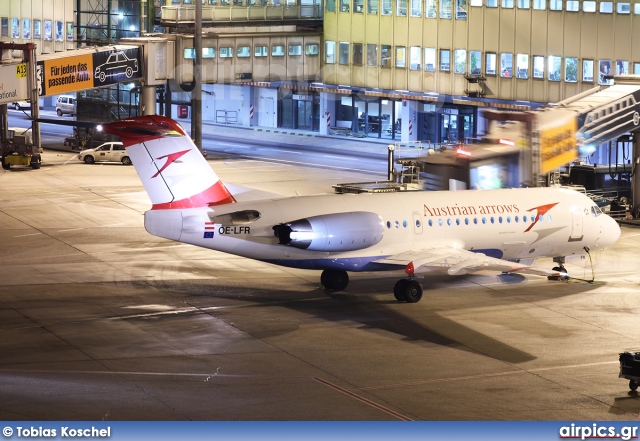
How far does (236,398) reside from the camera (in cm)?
2834

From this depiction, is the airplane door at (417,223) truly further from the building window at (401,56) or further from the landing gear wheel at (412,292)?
the building window at (401,56)

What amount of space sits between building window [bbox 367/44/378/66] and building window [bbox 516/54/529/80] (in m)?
13.0

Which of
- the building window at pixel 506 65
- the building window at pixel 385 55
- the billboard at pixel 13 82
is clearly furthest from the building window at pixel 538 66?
the billboard at pixel 13 82

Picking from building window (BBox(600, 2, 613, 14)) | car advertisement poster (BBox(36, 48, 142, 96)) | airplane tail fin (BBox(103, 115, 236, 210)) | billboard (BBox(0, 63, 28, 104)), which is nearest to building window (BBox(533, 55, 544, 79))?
building window (BBox(600, 2, 613, 14))

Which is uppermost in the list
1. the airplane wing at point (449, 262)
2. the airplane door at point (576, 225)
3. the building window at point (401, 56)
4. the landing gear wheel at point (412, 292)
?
the building window at point (401, 56)

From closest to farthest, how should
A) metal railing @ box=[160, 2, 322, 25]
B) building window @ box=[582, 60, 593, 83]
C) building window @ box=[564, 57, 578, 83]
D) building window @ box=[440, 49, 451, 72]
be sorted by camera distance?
building window @ box=[582, 60, 593, 83]
building window @ box=[564, 57, 578, 83]
building window @ box=[440, 49, 451, 72]
metal railing @ box=[160, 2, 322, 25]

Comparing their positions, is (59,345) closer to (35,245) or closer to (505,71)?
(35,245)

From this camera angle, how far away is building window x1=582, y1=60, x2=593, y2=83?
232 feet

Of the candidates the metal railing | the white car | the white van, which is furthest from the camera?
the white van

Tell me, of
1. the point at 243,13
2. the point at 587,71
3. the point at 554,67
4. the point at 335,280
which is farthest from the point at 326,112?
the point at 335,280

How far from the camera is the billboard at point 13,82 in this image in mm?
68312

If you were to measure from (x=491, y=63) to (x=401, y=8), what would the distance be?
29.7 feet

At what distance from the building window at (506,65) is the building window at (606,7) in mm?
7565

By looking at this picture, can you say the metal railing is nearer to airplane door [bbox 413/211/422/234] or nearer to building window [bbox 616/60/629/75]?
building window [bbox 616/60/629/75]
